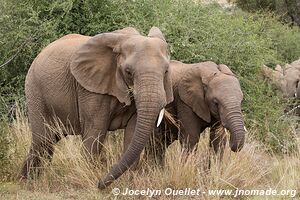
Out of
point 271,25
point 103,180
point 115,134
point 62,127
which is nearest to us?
point 103,180

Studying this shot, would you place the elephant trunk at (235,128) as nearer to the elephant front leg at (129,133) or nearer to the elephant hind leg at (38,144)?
the elephant front leg at (129,133)

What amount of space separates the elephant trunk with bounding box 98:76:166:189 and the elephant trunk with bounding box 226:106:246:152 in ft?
3.43

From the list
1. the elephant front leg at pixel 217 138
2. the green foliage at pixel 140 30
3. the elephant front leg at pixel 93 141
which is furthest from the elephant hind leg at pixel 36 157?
the green foliage at pixel 140 30

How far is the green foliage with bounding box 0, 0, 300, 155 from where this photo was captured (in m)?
11.0

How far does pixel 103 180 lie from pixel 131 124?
761 mm

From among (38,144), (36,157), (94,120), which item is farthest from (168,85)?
(36,157)

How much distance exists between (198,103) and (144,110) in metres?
1.64

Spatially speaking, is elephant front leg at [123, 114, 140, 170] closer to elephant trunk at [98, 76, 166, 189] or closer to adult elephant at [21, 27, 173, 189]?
adult elephant at [21, 27, 173, 189]

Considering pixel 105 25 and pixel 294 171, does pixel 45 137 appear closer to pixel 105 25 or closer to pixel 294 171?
pixel 294 171

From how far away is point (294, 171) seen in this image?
7.77 metres

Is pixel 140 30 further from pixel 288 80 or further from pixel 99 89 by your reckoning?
pixel 288 80

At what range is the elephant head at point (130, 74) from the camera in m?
6.33

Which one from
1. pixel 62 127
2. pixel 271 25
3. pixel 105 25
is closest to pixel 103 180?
pixel 62 127

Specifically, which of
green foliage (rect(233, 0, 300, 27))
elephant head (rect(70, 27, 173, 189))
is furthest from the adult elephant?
green foliage (rect(233, 0, 300, 27))
